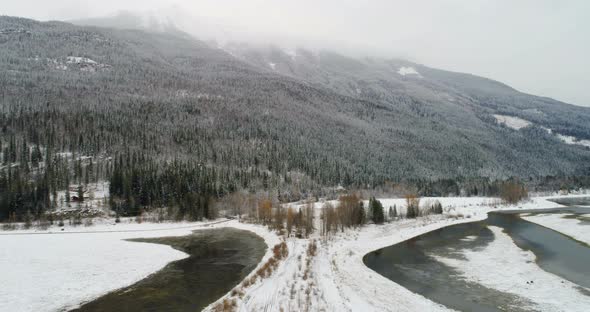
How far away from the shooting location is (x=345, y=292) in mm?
35594

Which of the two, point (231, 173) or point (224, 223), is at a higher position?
point (231, 173)

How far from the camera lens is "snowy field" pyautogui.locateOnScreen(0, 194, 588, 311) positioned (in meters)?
32.0

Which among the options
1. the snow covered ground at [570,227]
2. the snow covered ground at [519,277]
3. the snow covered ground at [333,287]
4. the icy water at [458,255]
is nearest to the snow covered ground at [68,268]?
the snow covered ground at [333,287]

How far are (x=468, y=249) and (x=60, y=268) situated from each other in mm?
58805

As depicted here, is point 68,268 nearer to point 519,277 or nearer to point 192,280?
point 192,280

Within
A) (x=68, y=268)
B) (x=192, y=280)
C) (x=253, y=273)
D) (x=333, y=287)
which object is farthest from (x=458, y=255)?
(x=68, y=268)

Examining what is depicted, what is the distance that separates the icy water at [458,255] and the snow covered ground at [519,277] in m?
1.41

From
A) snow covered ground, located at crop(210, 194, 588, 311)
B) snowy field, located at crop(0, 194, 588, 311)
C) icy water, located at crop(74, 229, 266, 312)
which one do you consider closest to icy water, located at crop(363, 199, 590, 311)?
snowy field, located at crop(0, 194, 588, 311)

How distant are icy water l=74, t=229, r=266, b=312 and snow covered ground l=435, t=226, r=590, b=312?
27.8 m

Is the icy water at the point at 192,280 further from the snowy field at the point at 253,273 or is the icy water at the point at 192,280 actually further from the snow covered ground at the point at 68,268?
the snow covered ground at the point at 68,268

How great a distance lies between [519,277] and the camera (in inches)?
1631

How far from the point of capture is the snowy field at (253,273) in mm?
31953

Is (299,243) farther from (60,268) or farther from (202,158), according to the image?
(202,158)

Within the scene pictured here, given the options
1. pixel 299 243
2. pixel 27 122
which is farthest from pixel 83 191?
pixel 299 243
